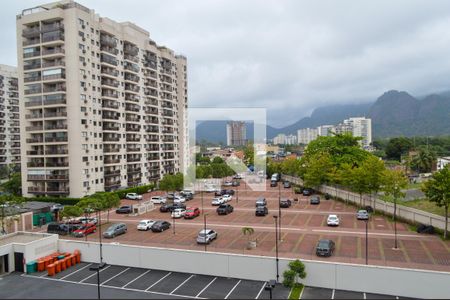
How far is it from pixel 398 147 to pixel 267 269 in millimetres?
105584

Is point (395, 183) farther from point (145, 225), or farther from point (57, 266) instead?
point (57, 266)

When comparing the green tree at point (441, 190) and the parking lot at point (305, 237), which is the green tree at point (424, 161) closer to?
the parking lot at point (305, 237)

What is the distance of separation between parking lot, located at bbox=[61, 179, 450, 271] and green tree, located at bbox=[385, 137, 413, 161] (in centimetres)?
7689

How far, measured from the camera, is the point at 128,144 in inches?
2509

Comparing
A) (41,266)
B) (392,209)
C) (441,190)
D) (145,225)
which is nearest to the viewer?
(41,266)

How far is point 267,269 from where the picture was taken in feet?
69.0

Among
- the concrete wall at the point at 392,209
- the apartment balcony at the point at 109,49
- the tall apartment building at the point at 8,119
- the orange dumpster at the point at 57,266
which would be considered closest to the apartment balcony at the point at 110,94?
the apartment balcony at the point at 109,49

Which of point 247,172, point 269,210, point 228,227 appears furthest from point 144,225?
point 247,172

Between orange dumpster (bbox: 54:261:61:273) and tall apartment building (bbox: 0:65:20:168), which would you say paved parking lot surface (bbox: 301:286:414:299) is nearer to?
orange dumpster (bbox: 54:261:61:273)

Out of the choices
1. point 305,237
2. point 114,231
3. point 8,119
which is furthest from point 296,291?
point 8,119

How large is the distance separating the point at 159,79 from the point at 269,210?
4252 cm

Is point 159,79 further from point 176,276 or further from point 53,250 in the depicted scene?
point 176,276

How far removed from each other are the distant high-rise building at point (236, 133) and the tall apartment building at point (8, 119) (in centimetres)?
5835

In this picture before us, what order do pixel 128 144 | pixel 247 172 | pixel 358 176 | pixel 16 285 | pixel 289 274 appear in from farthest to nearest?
1. pixel 247 172
2. pixel 128 144
3. pixel 358 176
4. pixel 16 285
5. pixel 289 274
